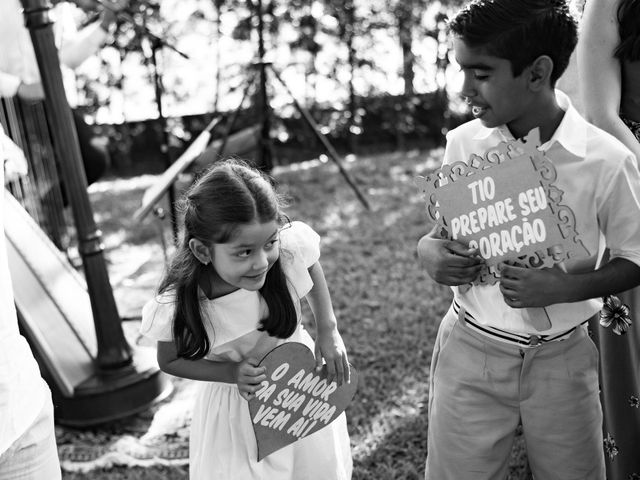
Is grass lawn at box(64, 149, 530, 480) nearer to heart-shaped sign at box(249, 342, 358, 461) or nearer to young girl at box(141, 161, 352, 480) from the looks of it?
young girl at box(141, 161, 352, 480)

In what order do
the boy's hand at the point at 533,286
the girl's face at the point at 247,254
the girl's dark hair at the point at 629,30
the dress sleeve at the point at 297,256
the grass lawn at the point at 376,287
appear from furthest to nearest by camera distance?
the grass lawn at the point at 376,287 < the dress sleeve at the point at 297,256 < the girl's dark hair at the point at 629,30 < the girl's face at the point at 247,254 < the boy's hand at the point at 533,286

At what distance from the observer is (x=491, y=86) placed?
58.6 inches

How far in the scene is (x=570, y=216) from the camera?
139 centimetres

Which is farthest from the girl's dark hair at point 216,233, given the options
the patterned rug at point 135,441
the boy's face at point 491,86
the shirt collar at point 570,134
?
the patterned rug at point 135,441

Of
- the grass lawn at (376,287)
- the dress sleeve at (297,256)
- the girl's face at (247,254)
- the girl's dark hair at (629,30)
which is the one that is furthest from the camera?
the grass lawn at (376,287)

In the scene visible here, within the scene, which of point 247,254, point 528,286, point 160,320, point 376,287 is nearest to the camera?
point 528,286

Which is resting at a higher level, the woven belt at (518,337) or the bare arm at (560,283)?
the bare arm at (560,283)

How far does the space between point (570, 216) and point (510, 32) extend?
35cm

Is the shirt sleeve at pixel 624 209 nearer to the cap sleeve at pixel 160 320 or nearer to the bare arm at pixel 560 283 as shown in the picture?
the bare arm at pixel 560 283

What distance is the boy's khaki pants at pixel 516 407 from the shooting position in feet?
5.26

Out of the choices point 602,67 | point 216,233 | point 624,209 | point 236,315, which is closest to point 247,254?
point 216,233

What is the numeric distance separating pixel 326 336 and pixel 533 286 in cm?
53

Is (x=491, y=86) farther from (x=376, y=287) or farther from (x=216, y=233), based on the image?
(x=376, y=287)

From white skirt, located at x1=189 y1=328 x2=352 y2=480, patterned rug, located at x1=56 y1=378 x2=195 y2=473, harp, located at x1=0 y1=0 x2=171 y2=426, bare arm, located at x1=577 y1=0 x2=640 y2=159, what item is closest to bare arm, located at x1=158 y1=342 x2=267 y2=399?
white skirt, located at x1=189 y1=328 x2=352 y2=480
